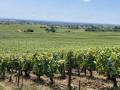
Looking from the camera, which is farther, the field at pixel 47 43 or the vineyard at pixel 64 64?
the field at pixel 47 43

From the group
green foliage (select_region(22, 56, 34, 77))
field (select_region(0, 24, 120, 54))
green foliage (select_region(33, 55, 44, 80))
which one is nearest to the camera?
green foliage (select_region(33, 55, 44, 80))

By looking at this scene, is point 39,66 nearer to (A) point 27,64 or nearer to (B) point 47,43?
(A) point 27,64

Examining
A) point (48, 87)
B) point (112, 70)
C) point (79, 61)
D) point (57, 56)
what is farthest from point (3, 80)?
point (112, 70)

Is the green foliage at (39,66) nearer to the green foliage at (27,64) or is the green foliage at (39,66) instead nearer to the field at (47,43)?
the green foliage at (27,64)

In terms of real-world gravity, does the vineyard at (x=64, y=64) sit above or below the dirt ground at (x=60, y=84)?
above

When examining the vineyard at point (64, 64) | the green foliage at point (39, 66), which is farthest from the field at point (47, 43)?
the green foliage at point (39, 66)

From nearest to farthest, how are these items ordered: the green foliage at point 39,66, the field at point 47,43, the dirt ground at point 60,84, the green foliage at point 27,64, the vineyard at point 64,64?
1. the vineyard at point 64,64
2. the dirt ground at point 60,84
3. the green foliage at point 39,66
4. the green foliage at point 27,64
5. the field at point 47,43

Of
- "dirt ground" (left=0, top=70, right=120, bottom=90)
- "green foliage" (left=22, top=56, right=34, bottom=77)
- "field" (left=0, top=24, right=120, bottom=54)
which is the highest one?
"green foliage" (left=22, top=56, right=34, bottom=77)

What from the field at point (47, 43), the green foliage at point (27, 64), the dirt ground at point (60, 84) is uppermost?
the green foliage at point (27, 64)

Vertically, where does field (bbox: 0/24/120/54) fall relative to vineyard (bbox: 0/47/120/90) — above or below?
below

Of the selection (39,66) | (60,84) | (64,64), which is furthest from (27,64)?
(60,84)

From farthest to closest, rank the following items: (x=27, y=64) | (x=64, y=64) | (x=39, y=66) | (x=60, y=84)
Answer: (x=27, y=64)
(x=64, y=64)
(x=39, y=66)
(x=60, y=84)

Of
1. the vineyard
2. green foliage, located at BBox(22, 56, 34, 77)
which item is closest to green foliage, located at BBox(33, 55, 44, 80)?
the vineyard

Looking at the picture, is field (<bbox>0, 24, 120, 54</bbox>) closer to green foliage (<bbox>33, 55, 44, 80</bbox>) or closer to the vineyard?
the vineyard
